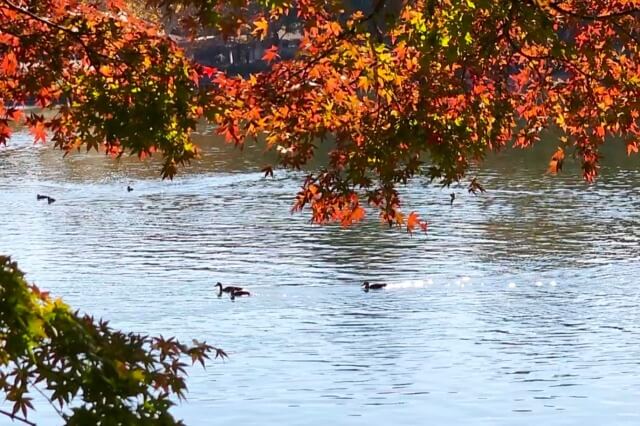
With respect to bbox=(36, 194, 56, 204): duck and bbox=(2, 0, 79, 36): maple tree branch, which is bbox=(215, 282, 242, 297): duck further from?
bbox=(2, 0, 79, 36): maple tree branch

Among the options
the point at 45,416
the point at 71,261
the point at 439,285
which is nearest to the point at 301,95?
the point at 45,416

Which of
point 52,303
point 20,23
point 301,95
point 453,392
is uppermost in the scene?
point 20,23

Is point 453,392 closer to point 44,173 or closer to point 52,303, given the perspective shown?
point 52,303

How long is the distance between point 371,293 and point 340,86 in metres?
19.2

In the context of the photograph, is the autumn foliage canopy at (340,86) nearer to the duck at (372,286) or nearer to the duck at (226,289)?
the duck at (226,289)

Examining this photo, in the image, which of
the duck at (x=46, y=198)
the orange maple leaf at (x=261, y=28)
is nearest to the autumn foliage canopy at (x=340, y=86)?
the orange maple leaf at (x=261, y=28)

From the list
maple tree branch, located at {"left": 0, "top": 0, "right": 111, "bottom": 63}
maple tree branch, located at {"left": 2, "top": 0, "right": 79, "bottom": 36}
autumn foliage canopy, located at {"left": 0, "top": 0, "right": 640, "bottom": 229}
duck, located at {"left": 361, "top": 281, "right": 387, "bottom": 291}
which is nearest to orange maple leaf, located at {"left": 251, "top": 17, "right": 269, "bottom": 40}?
autumn foliage canopy, located at {"left": 0, "top": 0, "right": 640, "bottom": 229}

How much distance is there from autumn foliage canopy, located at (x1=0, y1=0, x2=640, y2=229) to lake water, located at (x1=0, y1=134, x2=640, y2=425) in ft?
31.3

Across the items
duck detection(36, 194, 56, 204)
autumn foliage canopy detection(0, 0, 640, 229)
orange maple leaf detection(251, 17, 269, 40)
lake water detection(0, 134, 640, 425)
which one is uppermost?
orange maple leaf detection(251, 17, 269, 40)

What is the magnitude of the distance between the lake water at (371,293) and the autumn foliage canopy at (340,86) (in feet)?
31.3

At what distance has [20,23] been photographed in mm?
13195

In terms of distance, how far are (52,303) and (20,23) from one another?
24.8 feet

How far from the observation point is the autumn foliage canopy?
12.6 metres

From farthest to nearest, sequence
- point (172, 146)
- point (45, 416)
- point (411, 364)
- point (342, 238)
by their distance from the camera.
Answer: point (342, 238) < point (411, 364) < point (45, 416) < point (172, 146)
